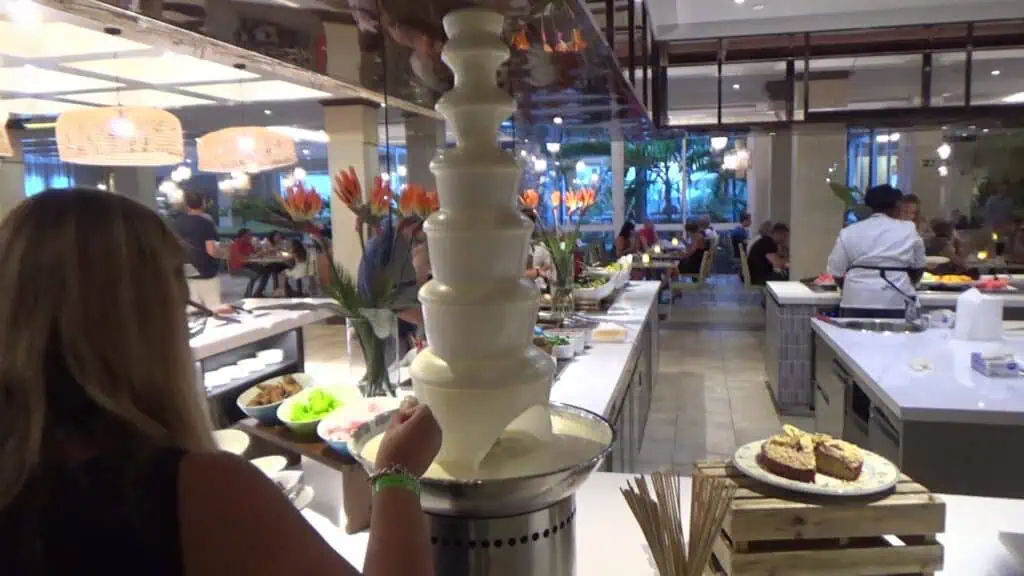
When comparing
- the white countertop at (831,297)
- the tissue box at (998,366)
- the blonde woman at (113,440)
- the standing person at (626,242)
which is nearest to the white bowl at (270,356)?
the white countertop at (831,297)

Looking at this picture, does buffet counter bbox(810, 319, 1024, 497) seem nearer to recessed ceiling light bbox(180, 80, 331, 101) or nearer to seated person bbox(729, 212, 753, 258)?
recessed ceiling light bbox(180, 80, 331, 101)

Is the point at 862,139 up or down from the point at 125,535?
up

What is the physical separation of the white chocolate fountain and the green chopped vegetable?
62cm

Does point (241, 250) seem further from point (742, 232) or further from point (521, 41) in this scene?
point (521, 41)

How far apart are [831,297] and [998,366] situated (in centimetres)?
268

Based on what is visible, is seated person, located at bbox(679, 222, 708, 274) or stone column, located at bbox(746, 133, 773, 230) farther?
stone column, located at bbox(746, 133, 773, 230)

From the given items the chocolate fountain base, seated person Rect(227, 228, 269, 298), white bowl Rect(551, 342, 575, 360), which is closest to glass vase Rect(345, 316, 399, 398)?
the chocolate fountain base

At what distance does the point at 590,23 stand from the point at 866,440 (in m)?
2.31

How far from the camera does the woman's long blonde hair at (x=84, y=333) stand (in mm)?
810

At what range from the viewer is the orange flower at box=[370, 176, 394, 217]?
175cm

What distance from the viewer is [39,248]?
0.84 metres

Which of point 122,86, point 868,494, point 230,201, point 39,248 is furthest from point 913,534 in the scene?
point 230,201

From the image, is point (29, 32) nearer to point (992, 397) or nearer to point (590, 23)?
point (590, 23)

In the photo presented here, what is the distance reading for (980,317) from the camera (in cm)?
336
